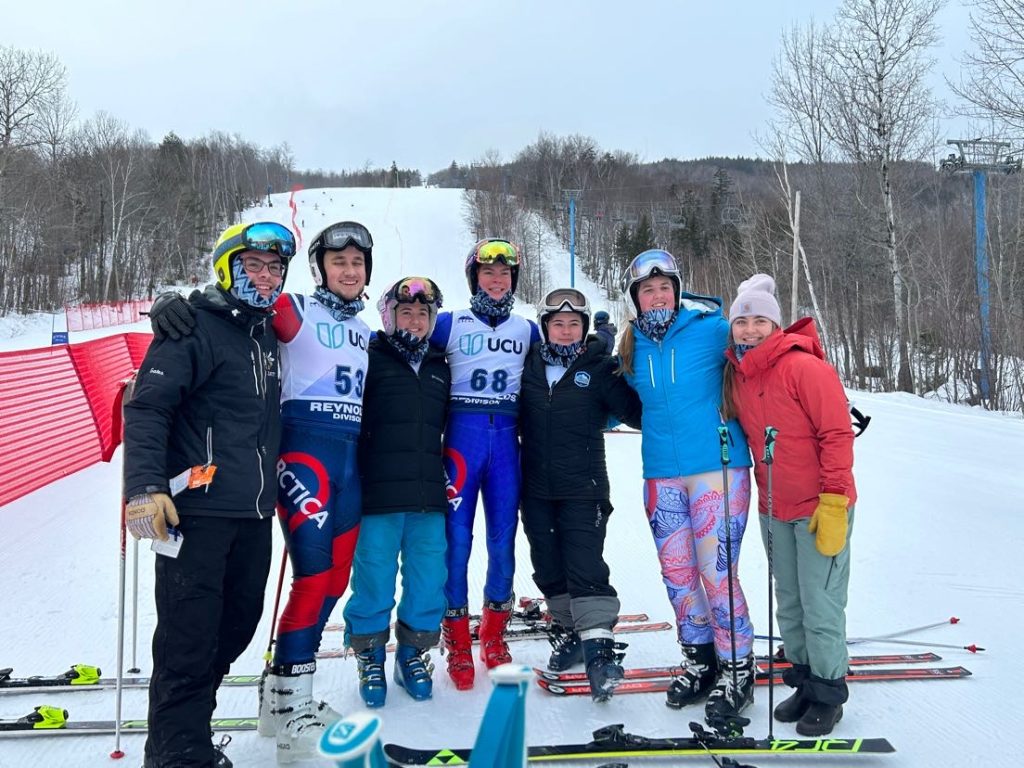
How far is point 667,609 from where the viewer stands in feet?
13.8

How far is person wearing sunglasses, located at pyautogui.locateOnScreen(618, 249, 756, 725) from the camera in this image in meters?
2.98

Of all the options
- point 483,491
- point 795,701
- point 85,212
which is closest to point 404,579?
point 483,491

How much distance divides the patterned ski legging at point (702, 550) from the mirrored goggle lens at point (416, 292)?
1.38 m

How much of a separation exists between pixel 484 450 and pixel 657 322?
3.45ft

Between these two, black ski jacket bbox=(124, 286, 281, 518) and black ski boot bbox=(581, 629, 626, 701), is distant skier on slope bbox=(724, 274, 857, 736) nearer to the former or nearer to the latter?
black ski boot bbox=(581, 629, 626, 701)

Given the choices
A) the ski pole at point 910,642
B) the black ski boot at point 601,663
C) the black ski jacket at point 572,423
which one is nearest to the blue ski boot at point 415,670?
the black ski boot at point 601,663

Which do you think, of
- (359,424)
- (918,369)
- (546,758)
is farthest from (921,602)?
(918,369)

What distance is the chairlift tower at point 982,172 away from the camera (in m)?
13.3

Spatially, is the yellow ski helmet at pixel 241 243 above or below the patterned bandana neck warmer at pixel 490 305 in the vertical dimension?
above

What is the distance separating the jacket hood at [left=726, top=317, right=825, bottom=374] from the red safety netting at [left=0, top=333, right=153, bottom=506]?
6122 mm

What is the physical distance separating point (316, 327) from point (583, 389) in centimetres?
131

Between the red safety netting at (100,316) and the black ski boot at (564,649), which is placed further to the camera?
the red safety netting at (100,316)

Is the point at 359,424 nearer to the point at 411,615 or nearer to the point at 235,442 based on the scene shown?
the point at 235,442

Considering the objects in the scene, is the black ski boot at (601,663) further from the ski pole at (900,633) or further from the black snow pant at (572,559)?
the ski pole at (900,633)
